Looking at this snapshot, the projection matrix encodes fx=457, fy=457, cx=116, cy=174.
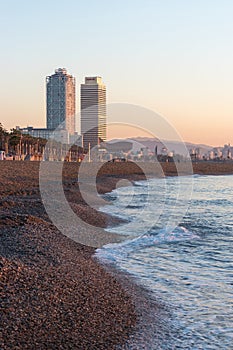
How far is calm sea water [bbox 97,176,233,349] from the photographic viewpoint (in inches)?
336

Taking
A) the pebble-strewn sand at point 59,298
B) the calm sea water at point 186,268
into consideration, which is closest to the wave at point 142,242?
the calm sea water at point 186,268

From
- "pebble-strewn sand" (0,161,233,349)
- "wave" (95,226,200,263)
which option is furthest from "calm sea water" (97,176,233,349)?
"pebble-strewn sand" (0,161,233,349)

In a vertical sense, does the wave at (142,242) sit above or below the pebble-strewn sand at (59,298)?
below

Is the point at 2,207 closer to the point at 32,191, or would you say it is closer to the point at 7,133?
the point at 32,191

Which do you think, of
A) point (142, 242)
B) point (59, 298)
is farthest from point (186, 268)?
point (59, 298)

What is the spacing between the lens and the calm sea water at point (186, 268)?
28.0ft

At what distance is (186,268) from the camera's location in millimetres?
13383

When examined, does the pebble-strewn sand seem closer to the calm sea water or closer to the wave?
the wave

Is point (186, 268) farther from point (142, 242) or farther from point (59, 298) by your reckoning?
point (59, 298)

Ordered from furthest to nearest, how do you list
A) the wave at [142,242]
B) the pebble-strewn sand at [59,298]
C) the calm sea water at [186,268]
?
the wave at [142,242] < the calm sea water at [186,268] < the pebble-strewn sand at [59,298]

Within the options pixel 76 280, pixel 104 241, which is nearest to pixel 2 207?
pixel 104 241

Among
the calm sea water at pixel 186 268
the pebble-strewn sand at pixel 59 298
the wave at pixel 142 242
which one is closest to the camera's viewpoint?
the pebble-strewn sand at pixel 59 298

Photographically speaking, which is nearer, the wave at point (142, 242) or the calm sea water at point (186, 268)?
the calm sea water at point (186, 268)

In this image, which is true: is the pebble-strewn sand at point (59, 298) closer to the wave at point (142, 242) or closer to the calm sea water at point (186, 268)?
the wave at point (142, 242)
